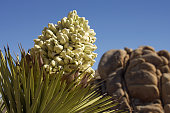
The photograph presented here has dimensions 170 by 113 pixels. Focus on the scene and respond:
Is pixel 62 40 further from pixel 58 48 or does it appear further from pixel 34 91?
pixel 34 91

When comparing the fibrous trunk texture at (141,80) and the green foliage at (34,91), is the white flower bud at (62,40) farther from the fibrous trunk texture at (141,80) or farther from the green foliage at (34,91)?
the fibrous trunk texture at (141,80)

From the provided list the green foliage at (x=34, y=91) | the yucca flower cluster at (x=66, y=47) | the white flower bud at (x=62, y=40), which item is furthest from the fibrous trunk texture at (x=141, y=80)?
the green foliage at (x=34, y=91)

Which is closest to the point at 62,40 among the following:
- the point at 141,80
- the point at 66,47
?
the point at 66,47

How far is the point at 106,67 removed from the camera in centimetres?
1476

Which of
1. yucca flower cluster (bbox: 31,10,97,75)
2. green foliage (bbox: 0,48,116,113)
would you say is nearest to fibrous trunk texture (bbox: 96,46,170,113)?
yucca flower cluster (bbox: 31,10,97,75)

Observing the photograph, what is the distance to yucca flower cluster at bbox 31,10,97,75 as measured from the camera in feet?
7.87

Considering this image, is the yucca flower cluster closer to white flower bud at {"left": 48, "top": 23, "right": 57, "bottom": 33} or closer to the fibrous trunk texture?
white flower bud at {"left": 48, "top": 23, "right": 57, "bottom": 33}

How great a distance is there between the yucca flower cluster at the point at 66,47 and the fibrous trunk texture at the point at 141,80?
9986 mm

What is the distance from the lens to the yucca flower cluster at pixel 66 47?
2398 mm

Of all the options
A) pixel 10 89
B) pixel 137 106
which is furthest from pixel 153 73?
pixel 10 89

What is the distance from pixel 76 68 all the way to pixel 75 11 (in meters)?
0.88

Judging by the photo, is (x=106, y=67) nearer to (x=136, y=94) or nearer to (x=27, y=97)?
(x=136, y=94)

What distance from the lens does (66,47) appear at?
8.08 ft

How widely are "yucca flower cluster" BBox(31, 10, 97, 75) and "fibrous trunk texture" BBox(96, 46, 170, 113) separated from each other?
32.8 feet
